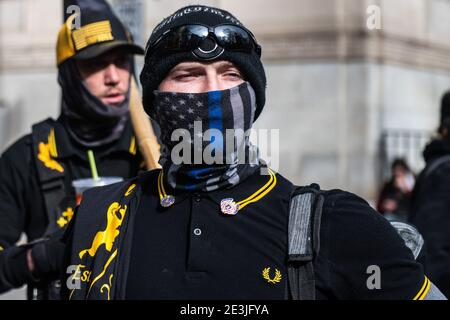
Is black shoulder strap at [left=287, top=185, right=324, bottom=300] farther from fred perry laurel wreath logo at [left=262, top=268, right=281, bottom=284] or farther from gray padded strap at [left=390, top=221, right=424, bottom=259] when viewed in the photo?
gray padded strap at [left=390, top=221, right=424, bottom=259]

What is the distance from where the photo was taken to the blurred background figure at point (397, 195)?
9375mm

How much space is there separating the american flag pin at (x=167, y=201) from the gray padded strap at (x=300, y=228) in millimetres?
362

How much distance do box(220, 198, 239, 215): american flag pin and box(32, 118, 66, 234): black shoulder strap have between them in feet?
5.57

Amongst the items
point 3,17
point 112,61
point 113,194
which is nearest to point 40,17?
point 3,17

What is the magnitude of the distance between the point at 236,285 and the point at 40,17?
11804mm

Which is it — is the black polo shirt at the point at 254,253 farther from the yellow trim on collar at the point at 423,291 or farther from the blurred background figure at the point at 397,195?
the blurred background figure at the point at 397,195

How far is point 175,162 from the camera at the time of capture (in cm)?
262

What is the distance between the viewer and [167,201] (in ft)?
8.44

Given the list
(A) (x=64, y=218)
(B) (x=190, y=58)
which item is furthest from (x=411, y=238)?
(A) (x=64, y=218)

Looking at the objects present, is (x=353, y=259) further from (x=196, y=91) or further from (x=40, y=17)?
(x=40, y=17)

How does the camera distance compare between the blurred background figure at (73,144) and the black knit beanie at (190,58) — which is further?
the blurred background figure at (73,144)

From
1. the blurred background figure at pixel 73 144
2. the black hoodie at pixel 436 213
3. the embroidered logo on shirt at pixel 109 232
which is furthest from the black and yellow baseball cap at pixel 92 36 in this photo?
the embroidered logo on shirt at pixel 109 232

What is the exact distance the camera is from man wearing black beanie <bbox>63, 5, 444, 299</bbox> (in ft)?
7.70

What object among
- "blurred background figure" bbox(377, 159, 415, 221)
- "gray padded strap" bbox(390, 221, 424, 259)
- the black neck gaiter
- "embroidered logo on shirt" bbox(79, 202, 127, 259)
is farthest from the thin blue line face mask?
"blurred background figure" bbox(377, 159, 415, 221)
